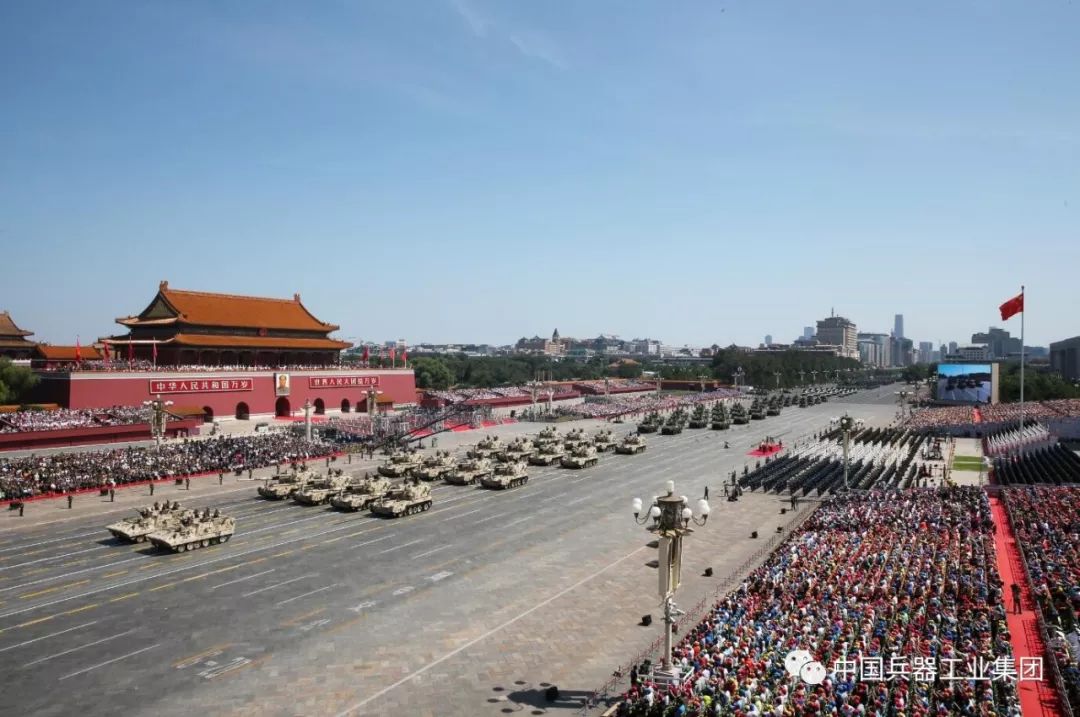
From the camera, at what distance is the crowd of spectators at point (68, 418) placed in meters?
52.8

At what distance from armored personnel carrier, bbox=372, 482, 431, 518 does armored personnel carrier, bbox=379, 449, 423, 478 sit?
29.3 feet

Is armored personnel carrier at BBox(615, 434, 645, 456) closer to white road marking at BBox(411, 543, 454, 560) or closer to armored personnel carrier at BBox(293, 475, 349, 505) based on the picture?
armored personnel carrier at BBox(293, 475, 349, 505)

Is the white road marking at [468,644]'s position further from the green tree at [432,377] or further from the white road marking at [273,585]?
the green tree at [432,377]

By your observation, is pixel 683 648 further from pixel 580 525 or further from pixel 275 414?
pixel 275 414

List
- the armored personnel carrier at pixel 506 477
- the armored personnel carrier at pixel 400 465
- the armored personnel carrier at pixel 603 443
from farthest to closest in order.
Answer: the armored personnel carrier at pixel 603 443 → the armored personnel carrier at pixel 400 465 → the armored personnel carrier at pixel 506 477

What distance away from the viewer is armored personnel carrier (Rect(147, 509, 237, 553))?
2928cm

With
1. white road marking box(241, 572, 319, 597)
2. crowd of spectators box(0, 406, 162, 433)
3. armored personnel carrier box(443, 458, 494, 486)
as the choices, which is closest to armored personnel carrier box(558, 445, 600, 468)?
armored personnel carrier box(443, 458, 494, 486)

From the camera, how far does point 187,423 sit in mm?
63156

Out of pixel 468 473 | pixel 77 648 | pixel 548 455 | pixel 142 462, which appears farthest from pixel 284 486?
pixel 548 455

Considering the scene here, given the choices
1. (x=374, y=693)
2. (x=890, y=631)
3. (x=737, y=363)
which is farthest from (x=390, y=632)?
(x=737, y=363)

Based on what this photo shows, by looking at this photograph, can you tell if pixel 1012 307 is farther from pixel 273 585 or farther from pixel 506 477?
pixel 273 585

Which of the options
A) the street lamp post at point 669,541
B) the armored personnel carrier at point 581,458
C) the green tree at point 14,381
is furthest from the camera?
the green tree at point 14,381

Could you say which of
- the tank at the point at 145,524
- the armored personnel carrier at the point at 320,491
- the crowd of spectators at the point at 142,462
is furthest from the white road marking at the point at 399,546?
the crowd of spectators at the point at 142,462

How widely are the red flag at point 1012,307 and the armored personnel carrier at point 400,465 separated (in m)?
49.3
